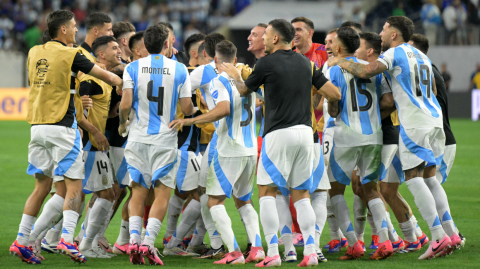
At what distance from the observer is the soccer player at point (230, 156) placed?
5816 mm

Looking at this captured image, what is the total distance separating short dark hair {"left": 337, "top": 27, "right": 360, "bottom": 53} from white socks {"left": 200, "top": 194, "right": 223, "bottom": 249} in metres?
2.17

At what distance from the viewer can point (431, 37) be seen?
2677cm

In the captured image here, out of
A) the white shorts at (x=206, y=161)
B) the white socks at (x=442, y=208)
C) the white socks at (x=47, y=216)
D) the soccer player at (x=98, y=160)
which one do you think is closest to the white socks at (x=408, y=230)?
the white socks at (x=442, y=208)

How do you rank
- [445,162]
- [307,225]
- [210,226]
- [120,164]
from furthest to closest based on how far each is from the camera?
[445,162] < [120,164] < [210,226] < [307,225]

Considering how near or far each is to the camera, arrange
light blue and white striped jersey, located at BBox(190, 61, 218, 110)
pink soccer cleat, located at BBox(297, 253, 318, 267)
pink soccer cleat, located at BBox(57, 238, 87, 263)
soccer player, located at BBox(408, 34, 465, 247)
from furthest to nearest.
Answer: soccer player, located at BBox(408, 34, 465, 247), light blue and white striped jersey, located at BBox(190, 61, 218, 110), pink soccer cleat, located at BBox(57, 238, 87, 263), pink soccer cleat, located at BBox(297, 253, 318, 267)

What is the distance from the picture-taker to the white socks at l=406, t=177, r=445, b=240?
5977 mm

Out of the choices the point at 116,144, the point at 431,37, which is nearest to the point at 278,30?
the point at 116,144

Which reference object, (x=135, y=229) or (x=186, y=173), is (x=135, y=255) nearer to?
(x=135, y=229)

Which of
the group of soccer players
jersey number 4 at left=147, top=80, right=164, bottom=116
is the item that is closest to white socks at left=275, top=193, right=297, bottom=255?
the group of soccer players

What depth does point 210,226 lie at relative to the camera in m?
6.35

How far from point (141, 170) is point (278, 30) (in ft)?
6.23

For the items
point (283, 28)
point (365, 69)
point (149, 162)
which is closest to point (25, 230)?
point (149, 162)

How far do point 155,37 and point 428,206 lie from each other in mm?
3202

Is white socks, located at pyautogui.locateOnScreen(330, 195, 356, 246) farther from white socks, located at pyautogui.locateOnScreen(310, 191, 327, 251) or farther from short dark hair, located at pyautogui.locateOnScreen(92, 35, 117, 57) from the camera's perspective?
short dark hair, located at pyautogui.locateOnScreen(92, 35, 117, 57)
